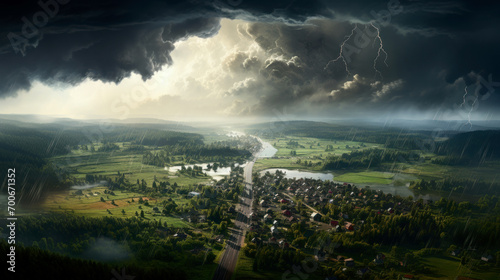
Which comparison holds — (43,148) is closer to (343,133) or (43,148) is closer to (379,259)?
(379,259)

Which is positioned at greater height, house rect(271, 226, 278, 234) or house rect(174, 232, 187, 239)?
house rect(271, 226, 278, 234)

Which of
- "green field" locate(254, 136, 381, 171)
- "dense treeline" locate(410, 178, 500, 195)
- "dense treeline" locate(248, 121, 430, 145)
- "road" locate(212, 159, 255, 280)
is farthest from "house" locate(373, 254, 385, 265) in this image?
"dense treeline" locate(248, 121, 430, 145)

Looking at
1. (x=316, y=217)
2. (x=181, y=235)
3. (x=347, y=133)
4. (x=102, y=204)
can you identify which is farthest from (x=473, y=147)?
(x=102, y=204)

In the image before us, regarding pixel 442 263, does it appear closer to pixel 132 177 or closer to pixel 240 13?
pixel 240 13

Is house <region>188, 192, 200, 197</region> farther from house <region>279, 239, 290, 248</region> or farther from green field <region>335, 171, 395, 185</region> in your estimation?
green field <region>335, 171, 395, 185</region>

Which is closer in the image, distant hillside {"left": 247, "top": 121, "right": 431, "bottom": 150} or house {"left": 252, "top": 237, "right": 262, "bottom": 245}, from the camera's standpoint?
house {"left": 252, "top": 237, "right": 262, "bottom": 245}

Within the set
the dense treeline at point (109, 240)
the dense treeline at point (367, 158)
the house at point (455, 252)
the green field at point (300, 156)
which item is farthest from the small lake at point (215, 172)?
the house at point (455, 252)
